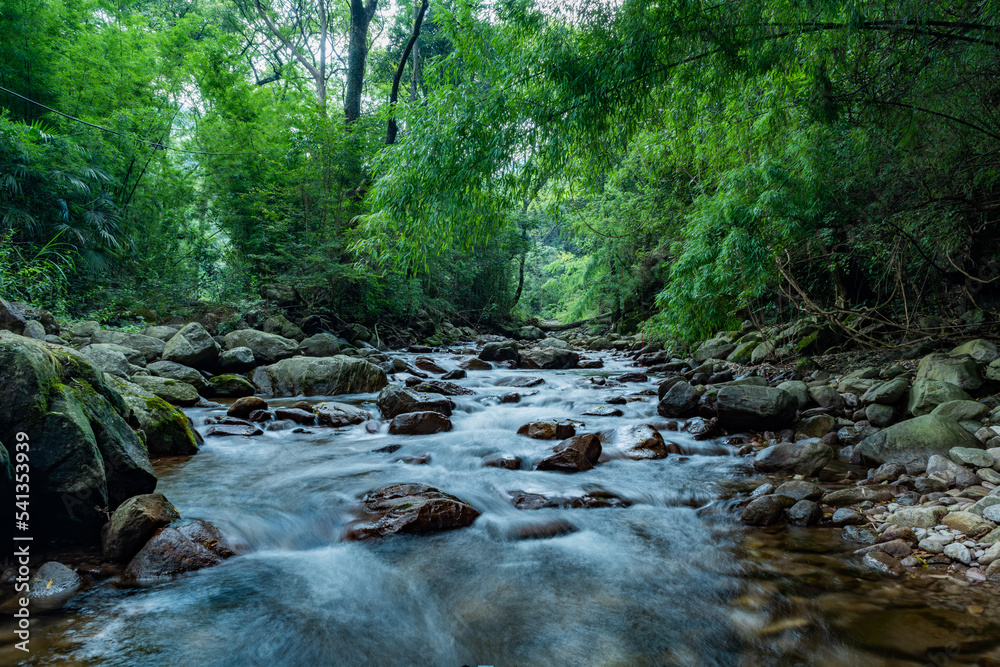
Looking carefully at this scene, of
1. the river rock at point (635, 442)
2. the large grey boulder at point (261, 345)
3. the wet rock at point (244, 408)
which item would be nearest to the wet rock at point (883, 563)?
the river rock at point (635, 442)

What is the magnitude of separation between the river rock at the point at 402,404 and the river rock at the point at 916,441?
4869 millimetres

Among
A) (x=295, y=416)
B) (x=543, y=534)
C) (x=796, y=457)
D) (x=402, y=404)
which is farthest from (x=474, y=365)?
(x=543, y=534)

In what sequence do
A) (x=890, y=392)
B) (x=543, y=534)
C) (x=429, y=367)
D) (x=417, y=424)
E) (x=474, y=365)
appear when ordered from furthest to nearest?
(x=474, y=365) < (x=429, y=367) < (x=417, y=424) < (x=890, y=392) < (x=543, y=534)

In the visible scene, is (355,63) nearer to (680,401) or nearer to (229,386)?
(229,386)

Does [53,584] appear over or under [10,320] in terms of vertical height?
under

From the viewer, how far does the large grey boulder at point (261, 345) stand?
9.28m

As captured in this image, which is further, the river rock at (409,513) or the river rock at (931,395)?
the river rock at (931,395)

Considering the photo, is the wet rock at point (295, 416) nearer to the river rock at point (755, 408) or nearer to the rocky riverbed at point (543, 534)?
the rocky riverbed at point (543, 534)

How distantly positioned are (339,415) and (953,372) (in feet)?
23.6

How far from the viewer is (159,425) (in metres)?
4.74

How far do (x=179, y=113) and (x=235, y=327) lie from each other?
6843mm

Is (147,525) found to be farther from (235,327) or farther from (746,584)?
(235,327)

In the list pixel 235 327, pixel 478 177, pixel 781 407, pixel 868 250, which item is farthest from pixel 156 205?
pixel 868 250

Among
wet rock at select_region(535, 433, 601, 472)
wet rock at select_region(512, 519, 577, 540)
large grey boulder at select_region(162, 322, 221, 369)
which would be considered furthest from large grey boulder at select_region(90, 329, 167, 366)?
wet rock at select_region(512, 519, 577, 540)
